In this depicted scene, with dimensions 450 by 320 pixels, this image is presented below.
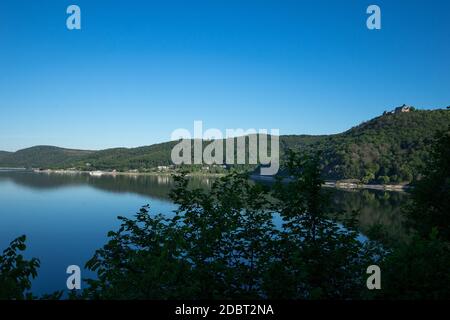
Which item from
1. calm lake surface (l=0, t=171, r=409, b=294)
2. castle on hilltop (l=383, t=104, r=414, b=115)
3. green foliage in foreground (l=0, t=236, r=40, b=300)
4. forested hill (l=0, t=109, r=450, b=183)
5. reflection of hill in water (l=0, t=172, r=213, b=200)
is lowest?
calm lake surface (l=0, t=171, r=409, b=294)

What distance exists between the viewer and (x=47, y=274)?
29328 millimetres

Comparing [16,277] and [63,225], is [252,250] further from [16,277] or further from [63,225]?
[63,225]

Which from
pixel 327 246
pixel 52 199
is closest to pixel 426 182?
pixel 327 246

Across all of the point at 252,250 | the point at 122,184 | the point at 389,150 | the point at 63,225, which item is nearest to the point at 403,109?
the point at 389,150

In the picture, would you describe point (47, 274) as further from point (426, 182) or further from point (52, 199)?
point (52, 199)

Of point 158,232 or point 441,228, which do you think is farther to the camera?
point 441,228

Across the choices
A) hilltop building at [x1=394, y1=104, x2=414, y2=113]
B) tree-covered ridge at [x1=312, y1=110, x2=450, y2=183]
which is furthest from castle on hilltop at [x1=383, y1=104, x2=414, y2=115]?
tree-covered ridge at [x1=312, y1=110, x2=450, y2=183]

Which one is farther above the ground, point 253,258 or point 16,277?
point 16,277

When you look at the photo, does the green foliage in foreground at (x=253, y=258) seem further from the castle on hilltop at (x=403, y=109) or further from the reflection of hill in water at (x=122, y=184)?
the castle on hilltop at (x=403, y=109)

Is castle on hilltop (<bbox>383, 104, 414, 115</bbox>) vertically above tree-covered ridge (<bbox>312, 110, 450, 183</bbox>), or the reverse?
castle on hilltop (<bbox>383, 104, 414, 115</bbox>)

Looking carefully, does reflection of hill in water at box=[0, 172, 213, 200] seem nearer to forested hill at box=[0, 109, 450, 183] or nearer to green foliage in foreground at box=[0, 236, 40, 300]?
forested hill at box=[0, 109, 450, 183]

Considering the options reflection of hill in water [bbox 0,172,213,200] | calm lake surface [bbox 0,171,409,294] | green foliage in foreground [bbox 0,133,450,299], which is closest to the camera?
green foliage in foreground [bbox 0,133,450,299]

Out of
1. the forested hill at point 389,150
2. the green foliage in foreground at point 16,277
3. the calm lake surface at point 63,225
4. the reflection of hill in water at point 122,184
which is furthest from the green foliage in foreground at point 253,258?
the forested hill at point 389,150
